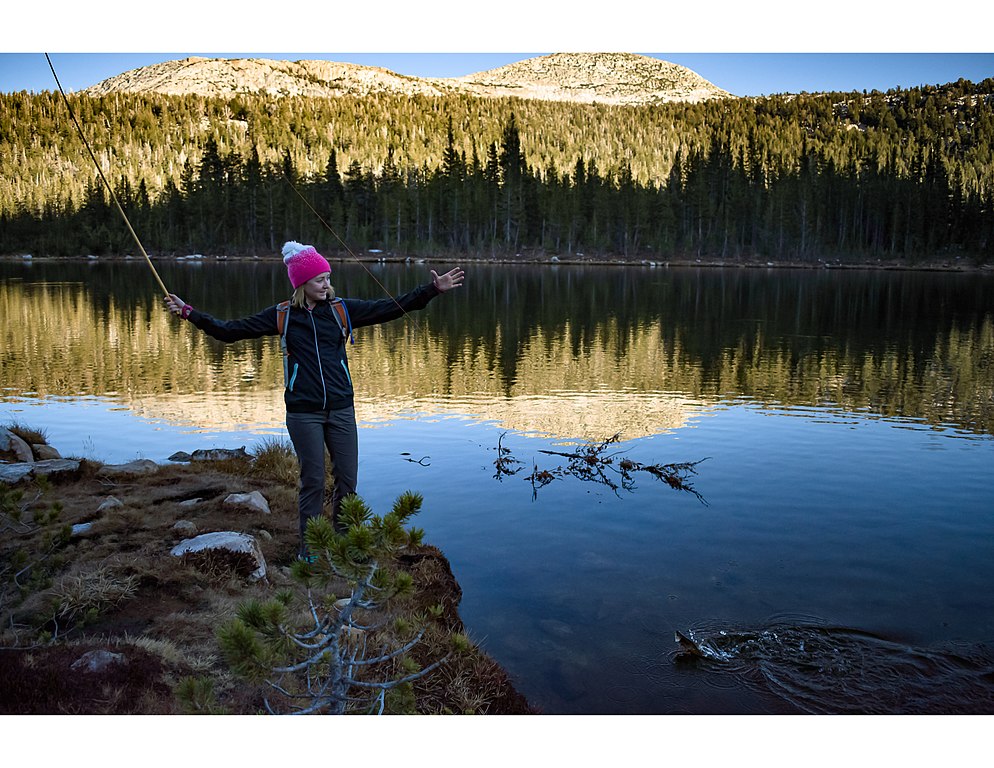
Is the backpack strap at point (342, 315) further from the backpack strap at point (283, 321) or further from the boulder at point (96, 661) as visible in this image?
the boulder at point (96, 661)

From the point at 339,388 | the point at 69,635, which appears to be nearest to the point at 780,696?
the point at 339,388

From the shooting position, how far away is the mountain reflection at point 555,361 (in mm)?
17625

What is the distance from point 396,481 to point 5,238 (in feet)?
423

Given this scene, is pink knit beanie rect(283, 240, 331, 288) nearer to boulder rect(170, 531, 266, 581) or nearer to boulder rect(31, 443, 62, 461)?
boulder rect(170, 531, 266, 581)

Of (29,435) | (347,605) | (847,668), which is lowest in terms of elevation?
(847,668)

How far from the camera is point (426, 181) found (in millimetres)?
122250

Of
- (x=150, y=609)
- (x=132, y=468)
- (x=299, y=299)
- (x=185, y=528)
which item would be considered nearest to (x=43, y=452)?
(x=132, y=468)

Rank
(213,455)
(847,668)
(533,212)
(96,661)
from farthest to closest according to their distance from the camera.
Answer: (533,212)
(213,455)
(847,668)
(96,661)

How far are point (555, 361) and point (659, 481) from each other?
1242 centimetres

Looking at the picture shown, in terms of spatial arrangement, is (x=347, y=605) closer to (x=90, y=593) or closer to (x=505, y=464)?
(x=90, y=593)

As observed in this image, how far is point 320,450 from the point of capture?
7176 millimetres

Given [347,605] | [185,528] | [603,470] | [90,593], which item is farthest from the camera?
[603,470]

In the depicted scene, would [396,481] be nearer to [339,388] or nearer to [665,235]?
[339,388]

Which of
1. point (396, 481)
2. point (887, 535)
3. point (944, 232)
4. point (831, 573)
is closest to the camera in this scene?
point (831, 573)
